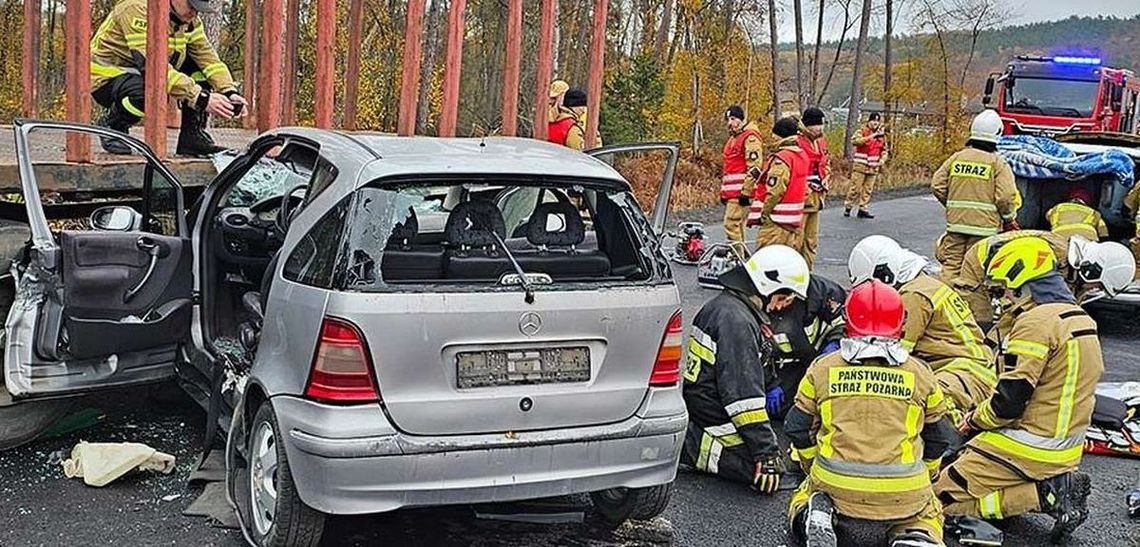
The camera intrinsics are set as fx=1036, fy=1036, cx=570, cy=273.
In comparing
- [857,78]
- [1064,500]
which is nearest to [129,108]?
[1064,500]

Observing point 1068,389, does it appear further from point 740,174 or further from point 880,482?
point 740,174

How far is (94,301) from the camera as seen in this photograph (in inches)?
169

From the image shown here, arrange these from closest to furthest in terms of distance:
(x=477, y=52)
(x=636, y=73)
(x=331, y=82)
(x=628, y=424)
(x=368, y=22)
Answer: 1. (x=628, y=424)
2. (x=331, y=82)
3. (x=636, y=73)
4. (x=368, y=22)
5. (x=477, y=52)

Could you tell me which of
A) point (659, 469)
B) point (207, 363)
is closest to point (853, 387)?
point (659, 469)

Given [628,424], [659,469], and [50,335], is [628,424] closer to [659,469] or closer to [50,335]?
[659,469]

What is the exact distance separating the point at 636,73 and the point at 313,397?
67.6ft

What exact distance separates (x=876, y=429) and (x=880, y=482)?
19 cm

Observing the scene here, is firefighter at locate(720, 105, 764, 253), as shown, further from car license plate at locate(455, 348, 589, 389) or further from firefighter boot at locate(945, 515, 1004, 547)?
car license plate at locate(455, 348, 589, 389)

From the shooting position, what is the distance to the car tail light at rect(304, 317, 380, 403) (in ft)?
10.4

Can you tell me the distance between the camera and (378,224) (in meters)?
3.39

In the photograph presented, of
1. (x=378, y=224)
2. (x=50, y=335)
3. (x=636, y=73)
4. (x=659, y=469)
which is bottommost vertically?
(x=659, y=469)

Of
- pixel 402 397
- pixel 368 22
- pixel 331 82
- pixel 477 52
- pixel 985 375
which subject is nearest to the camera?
pixel 402 397

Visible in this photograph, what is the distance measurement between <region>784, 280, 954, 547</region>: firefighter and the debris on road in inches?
108

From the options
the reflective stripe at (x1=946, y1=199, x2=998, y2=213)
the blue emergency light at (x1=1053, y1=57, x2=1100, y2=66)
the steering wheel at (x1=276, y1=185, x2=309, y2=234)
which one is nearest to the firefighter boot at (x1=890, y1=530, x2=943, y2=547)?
the steering wheel at (x1=276, y1=185, x2=309, y2=234)
